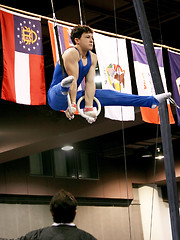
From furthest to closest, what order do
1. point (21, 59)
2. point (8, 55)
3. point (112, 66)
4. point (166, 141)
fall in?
point (112, 66) < point (21, 59) < point (8, 55) < point (166, 141)

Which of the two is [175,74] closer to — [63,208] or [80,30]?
[80,30]

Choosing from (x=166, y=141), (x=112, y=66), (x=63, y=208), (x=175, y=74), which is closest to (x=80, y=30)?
(x=166, y=141)

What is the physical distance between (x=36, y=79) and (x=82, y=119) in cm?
374

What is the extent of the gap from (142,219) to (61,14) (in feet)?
29.6

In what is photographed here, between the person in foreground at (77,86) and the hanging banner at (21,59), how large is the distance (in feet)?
7.38

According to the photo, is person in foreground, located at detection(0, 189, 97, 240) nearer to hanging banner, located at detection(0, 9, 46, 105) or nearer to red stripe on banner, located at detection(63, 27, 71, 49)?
hanging banner, located at detection(0, 9, 46, 105)

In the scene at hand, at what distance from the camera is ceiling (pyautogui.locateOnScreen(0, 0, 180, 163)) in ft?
26.5

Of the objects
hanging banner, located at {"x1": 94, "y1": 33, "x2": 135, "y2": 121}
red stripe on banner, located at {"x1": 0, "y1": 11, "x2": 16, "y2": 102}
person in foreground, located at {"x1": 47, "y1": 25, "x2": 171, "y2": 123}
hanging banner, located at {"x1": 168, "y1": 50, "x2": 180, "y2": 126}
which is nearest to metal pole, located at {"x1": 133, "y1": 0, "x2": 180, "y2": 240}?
person in foreground, located at {"x1": 47, "y1": 25, "x2": 171, "y2": 123}

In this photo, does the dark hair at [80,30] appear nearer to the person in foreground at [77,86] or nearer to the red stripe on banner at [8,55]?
the person in foreground at [77,86]

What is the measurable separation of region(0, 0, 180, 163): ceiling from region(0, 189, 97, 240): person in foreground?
3269 millimetres

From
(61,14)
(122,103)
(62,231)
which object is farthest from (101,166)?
(62,231)

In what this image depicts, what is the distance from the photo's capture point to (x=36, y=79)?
7.13 m

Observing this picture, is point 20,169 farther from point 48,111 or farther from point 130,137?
point 130,137

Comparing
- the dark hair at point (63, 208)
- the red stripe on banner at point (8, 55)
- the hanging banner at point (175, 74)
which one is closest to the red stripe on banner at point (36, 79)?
the red stripe on banner at point (8, 55)
